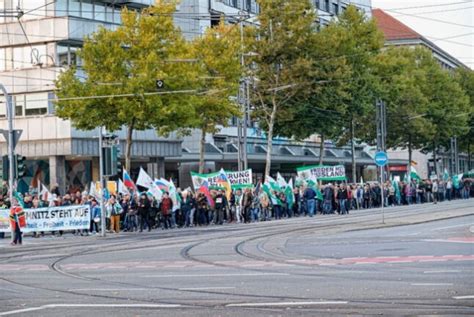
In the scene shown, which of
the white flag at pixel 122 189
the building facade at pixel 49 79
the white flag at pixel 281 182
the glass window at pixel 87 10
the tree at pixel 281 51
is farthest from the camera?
the tree at pixel 281 51

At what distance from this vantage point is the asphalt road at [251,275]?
Result: 14.9 meters

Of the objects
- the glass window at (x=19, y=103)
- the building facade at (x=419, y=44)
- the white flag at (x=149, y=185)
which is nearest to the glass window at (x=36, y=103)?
the glass window at (x=19, y=103)

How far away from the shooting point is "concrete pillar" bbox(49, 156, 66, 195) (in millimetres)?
64875

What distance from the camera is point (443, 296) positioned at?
15266 mm

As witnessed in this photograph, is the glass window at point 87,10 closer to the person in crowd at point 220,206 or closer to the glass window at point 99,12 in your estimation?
the glass window at point 99,12

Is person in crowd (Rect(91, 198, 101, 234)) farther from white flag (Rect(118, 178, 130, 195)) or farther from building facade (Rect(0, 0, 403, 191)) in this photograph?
building facade (Rect(0, 0, 403, 191))

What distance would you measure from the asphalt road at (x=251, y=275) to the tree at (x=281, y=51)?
1401 inches

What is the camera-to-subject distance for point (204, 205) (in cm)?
4803

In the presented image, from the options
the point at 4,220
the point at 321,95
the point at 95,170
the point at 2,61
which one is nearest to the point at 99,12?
the point at 2,61

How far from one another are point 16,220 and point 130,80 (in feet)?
57.6

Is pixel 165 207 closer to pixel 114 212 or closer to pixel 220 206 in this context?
pixel 220 206

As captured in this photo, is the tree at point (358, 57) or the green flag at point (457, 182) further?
the green flag at point (457, 182)

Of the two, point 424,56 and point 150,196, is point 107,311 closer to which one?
point 150,196

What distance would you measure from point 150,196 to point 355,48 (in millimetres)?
35190
